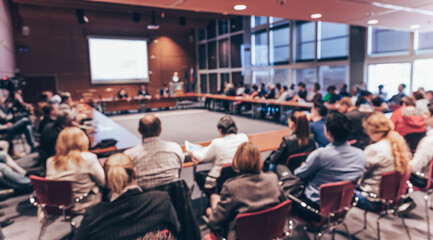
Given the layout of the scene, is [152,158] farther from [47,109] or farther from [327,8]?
[327,8]

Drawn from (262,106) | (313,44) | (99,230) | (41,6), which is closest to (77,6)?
(41,6)

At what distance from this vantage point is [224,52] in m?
15.9

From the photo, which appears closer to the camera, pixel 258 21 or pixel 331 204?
pixel 331 204

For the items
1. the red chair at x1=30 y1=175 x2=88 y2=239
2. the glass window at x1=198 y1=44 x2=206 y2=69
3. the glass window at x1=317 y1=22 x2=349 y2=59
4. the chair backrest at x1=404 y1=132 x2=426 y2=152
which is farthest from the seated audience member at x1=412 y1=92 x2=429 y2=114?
the glass window at x1=198 y1=44 x2=206 y2=69

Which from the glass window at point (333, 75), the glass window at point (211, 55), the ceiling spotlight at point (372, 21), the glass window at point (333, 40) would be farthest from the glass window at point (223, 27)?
the ceiling spotlight at point (372, 21)

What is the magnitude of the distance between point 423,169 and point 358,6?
260 cm

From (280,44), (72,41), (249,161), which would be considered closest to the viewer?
(249,161)

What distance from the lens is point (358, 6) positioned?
419 cm

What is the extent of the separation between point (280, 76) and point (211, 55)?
5.35 m

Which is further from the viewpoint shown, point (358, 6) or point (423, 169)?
point (358, 6)

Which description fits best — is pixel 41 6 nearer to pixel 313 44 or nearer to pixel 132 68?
pixel 132 68

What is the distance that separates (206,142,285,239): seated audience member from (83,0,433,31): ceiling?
103 inches

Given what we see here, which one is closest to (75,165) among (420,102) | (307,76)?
(420,102)

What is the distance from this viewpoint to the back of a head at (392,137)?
7.75ft
